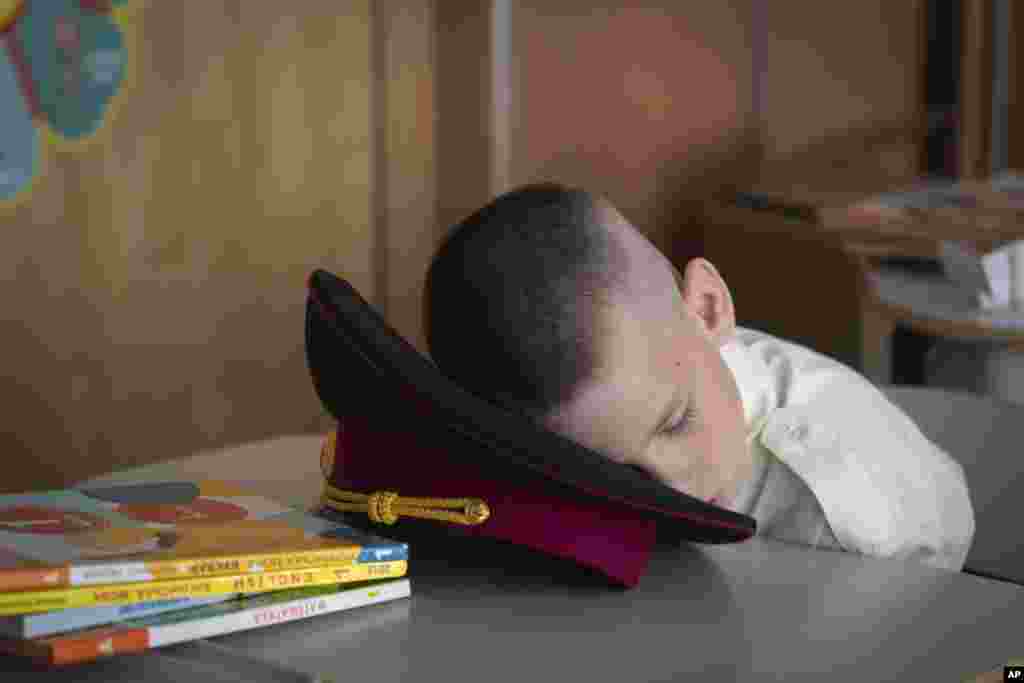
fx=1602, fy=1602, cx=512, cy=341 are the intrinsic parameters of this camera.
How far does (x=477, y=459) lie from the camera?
1151 mm

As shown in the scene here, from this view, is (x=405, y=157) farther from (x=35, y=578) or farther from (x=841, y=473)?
(x=35, y=578)

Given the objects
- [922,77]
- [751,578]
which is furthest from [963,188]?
[751,578]

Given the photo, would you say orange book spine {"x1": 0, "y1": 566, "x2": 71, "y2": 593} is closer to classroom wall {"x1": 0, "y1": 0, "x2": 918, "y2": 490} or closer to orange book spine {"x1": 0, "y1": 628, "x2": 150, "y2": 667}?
orange book spine {"x1": 0, "y1": 628, "x2": 150, "y2": 667}

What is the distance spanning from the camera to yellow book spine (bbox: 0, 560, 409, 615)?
3.27ft

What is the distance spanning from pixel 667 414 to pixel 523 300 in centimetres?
14

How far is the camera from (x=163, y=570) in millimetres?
1041

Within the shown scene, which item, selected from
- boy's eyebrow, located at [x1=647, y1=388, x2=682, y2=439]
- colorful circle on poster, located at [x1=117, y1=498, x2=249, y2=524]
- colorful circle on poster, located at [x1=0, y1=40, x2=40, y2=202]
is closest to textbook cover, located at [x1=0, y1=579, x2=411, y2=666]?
colorful circle on poster, located at [x1=117, y1=498, x2=249, y2=524]

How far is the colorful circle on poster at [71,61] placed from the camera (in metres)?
2.81

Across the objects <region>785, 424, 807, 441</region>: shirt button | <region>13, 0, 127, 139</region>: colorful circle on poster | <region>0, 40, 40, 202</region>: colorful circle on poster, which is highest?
<region>13, 0, 127, 139</region>: colorful circle on poster

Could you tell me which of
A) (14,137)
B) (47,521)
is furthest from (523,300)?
(14,137)

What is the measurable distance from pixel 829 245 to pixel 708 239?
60 centimetres

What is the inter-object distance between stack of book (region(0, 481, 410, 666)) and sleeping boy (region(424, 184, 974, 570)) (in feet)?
0.55

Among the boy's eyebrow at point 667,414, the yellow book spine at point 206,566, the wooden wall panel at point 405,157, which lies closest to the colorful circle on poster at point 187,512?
the yellow book spine at point 206,566

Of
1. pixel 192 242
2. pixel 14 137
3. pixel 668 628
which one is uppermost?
pixel 14 137
